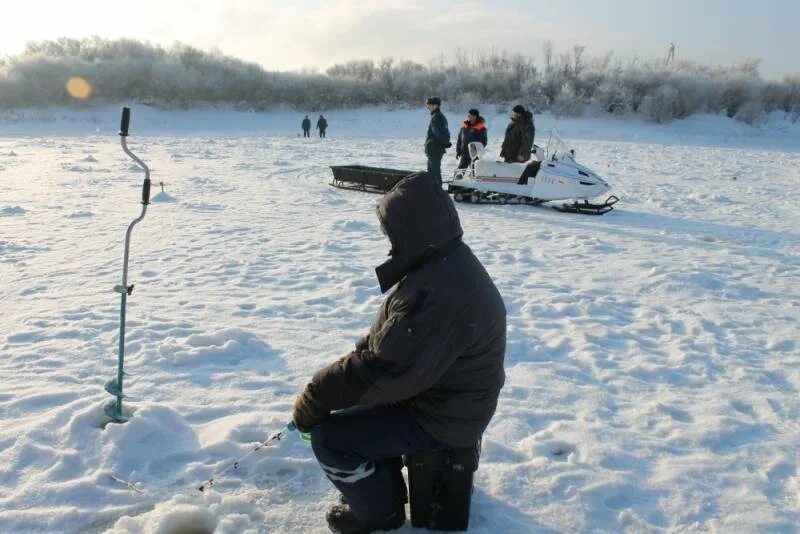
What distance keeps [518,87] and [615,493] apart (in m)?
54.1

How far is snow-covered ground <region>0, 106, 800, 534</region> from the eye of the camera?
3.07 meters

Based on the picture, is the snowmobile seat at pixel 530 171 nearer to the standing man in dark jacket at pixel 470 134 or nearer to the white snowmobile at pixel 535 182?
the white snowmobile at pixel 535 182

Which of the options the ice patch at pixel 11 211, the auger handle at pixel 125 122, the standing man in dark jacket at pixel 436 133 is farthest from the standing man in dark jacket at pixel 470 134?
the auger handle at pixel 125 122

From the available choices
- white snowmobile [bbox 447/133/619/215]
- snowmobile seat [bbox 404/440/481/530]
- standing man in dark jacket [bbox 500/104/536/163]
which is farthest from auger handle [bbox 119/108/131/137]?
standing man in dark jacket [bbox 500/104/536/163]

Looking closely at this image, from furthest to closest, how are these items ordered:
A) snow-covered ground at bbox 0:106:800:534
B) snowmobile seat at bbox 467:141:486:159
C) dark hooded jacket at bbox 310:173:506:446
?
1. snowmobile seat at bbox 467:141:486:159
2. snow-covered ground at bbox 0:106:800:534
3. dark hooded jacket at bbox 310:173:506:446

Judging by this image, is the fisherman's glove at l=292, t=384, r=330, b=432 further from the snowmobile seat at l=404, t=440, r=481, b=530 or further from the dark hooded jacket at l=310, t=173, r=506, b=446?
the snowmobile seat at l=404, t=440, r=481, b=530

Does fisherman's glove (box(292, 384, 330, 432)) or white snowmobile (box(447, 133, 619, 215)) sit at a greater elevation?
white snowmobile (box(447, 133, 619, 215))

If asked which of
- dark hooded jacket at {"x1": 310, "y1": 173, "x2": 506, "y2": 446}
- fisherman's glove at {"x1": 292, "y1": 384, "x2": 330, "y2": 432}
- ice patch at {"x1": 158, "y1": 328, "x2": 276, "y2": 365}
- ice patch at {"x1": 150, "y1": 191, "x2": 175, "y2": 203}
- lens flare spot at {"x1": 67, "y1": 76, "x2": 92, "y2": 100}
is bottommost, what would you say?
ice patch at {"x1": 158, "y1": 328, "x2": 276, "y2": 365}

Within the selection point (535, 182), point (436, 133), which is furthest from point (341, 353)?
point (436, 133)

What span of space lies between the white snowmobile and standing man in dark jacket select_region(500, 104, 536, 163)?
0.18 metres

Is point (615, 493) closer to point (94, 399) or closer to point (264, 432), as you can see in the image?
point (264, 432)

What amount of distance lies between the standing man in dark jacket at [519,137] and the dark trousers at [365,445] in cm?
932

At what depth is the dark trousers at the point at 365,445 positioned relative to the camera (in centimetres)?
265

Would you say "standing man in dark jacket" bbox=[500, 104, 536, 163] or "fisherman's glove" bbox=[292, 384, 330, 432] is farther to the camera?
"standing man in dark jacket" bbox=[500, 104, 536, 163]
